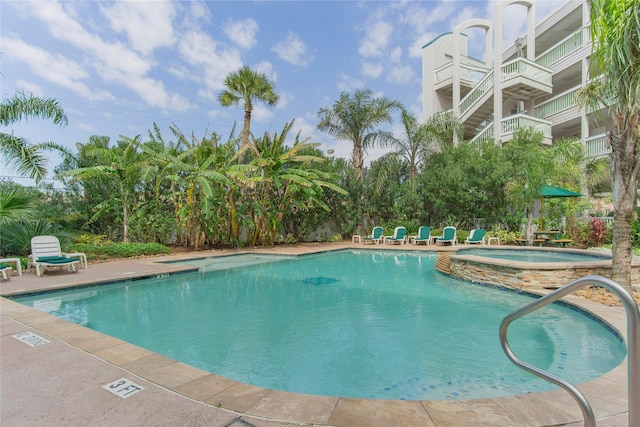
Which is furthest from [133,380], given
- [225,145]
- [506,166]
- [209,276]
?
[506,166]

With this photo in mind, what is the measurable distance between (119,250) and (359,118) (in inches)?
542

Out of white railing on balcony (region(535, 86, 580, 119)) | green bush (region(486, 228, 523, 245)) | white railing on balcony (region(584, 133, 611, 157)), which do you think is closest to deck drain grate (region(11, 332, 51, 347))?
green bush (region(486, 228, 523, 245))

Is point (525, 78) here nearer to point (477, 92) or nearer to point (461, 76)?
point (477, 92)

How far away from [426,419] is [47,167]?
12.8 meters

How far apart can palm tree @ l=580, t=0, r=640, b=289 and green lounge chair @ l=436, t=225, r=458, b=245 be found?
33.9ft

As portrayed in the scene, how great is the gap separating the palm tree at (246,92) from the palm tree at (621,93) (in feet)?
44.5

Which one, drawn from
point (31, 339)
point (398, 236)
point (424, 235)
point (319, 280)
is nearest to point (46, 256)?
point (31, 339)

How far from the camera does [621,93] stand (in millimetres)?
5582

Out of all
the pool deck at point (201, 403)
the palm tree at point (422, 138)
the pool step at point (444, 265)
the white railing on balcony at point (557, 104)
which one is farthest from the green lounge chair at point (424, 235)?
the pool deck at point (201, 403)

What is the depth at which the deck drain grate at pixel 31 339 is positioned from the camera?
4.00 metres

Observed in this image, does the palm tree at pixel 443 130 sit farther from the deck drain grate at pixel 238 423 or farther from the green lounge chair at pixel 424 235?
the deck drain grate at pixel 238 423

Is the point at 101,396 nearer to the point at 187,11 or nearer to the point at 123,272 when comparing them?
the point at 123,272

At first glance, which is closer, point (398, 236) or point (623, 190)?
point (623, 190)

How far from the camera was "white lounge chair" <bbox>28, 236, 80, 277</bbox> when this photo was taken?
910 cm
